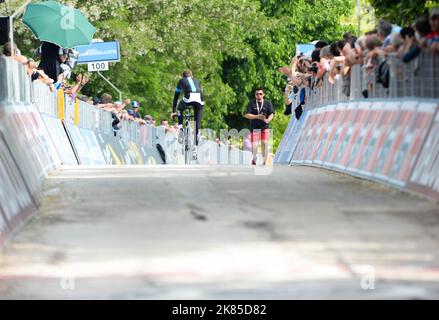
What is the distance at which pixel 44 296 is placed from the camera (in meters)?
9.79

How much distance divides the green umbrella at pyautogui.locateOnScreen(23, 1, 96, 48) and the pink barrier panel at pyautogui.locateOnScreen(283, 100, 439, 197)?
27.5 ft

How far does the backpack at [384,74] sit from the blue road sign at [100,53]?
77.4 ft

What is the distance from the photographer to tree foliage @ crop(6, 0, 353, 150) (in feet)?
173

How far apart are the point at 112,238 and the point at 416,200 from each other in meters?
4.28

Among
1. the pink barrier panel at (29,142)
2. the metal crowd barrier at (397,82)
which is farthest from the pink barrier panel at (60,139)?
the metal crowd barrier at (397,82)

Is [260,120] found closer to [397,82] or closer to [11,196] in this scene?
[397,82]

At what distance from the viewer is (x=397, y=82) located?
19.2m

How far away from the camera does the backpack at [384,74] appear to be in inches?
784

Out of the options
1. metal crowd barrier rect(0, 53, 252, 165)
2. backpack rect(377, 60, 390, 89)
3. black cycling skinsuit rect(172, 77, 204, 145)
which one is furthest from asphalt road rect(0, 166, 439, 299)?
black cycling skinsuit rect(172, 77, 204, 145)

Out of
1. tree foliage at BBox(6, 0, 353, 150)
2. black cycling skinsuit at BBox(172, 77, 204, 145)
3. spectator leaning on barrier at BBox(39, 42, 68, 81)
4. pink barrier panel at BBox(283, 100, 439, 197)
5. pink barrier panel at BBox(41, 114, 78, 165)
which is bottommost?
tree foliage at BBox(6, 0, 353, 150)

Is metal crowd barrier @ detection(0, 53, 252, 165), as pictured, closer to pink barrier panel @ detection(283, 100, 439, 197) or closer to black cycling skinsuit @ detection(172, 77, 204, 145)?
black cycling skinsuit @ detection(172, 77, 204, 145)

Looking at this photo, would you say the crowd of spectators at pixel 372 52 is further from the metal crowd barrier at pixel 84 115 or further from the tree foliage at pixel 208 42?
the tree foliage at pixel 208 42

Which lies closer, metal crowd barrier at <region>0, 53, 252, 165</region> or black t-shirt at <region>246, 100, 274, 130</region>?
metal crowd barrier at <region>0, 53, 252, 165</region>
